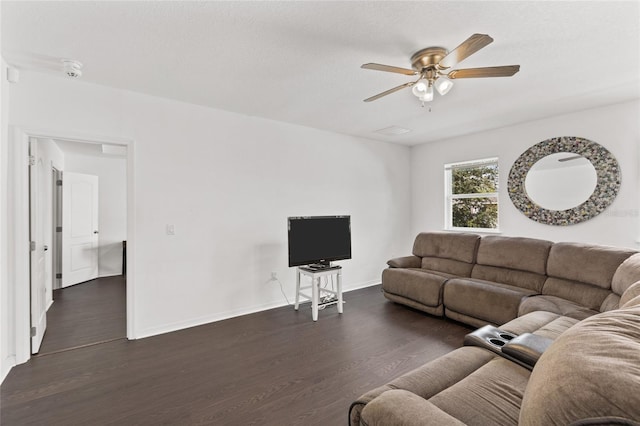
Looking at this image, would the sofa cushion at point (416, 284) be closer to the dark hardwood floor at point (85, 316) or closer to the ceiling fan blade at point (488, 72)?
the ceiling fan blade at point (488, 72)

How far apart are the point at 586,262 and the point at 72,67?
5.00m

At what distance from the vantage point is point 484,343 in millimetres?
1931

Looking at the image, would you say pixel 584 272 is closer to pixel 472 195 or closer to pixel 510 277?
pixel 510 277

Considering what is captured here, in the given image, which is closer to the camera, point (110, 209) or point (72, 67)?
point (72, 67)

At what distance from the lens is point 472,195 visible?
5.03 meters

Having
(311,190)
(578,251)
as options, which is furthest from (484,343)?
(311,190)

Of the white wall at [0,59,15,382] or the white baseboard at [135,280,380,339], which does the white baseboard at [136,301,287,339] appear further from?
the white wall at [0,59,15,382]

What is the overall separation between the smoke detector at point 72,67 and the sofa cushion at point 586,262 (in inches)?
193

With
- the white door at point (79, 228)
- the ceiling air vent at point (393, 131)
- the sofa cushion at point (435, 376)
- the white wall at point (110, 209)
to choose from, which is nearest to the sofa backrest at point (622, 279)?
the sofa cushion at point (435, 376)

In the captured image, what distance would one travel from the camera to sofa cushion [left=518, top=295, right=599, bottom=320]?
8.52 feet

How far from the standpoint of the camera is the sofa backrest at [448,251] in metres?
4.07

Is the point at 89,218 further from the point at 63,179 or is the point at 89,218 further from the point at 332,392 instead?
the point at 332,392

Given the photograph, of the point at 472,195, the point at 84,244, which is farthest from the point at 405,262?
the point at 84,244

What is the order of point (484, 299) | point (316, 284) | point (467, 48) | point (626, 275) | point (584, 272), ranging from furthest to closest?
point (316, 284)
point (484, 299)
point (584, 272)
point (626, 275)
point (467, 48)
